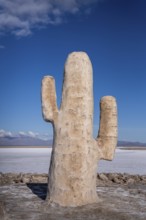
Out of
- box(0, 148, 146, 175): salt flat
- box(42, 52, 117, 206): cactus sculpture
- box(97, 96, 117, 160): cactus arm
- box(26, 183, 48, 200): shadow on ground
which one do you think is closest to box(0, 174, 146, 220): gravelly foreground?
box(26, 183, 48, 200): shadow on ground

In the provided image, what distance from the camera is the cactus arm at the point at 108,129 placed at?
25.6ft

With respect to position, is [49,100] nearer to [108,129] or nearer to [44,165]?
[108,129]

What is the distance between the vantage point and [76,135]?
730 centimetres

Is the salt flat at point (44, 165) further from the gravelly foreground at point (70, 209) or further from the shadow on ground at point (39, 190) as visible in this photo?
the gravelly foreground at point (70, 209)

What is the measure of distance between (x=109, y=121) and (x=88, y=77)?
0.99 metres

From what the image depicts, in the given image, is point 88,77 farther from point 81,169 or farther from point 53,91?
point 81,169

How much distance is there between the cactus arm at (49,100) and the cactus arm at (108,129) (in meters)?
1.01

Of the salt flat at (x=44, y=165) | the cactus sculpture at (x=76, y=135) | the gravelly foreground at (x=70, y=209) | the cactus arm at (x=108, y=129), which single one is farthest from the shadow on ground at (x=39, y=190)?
the salt flat at (x=44, y=165)

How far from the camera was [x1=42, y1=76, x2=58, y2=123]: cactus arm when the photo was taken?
764cm

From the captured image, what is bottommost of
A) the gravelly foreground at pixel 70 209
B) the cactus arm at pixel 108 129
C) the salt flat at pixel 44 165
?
the gravelly foreground at pixel 70 209

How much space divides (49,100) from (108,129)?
1.33 meters

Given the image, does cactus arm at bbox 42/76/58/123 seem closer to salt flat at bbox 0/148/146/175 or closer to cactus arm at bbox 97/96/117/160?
cactus arm at bbox 97/96/117/160

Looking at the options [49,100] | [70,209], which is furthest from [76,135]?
[70,209]


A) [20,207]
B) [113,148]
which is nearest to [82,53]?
[113,148]
